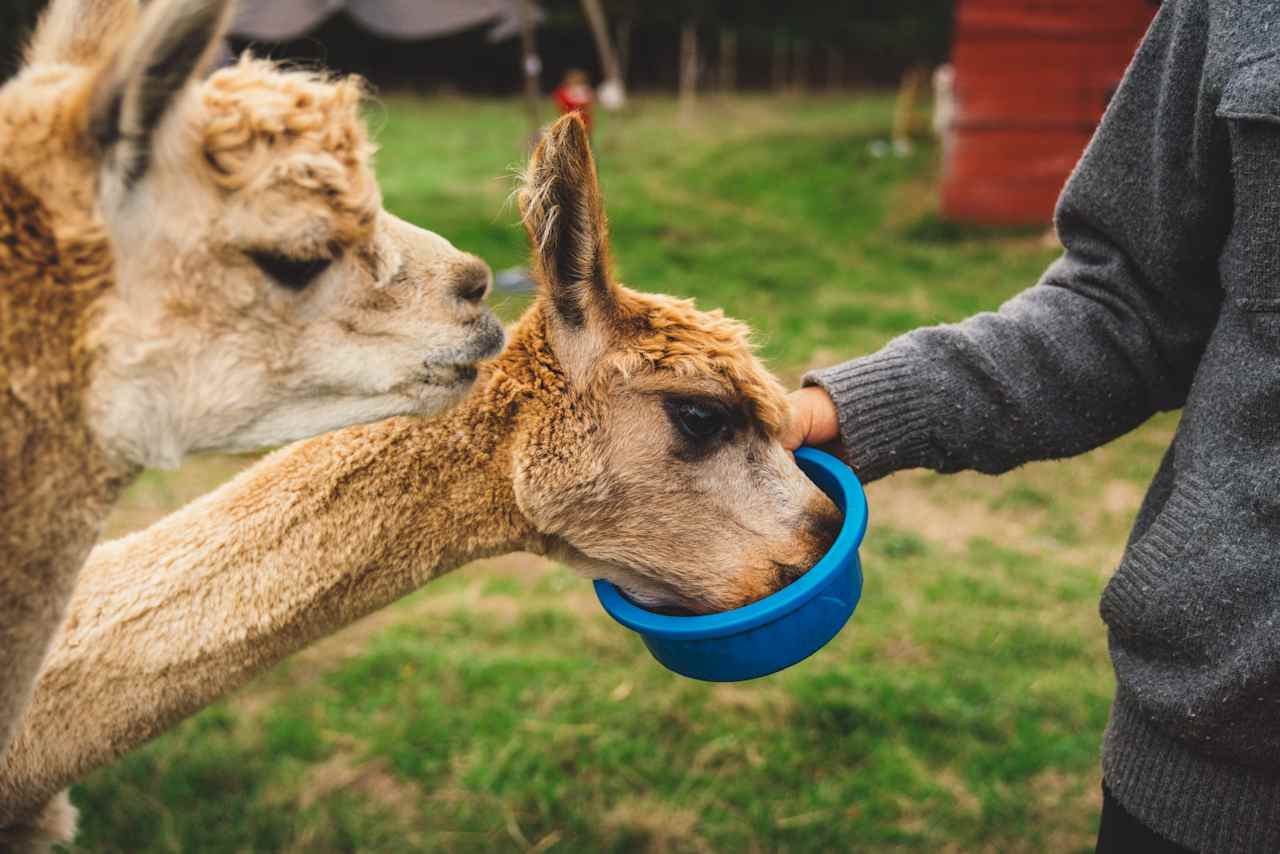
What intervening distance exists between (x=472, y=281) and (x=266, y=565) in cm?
63

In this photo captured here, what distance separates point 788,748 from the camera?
3588 mm

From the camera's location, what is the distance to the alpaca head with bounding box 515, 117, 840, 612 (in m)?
2.12

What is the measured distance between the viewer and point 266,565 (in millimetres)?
1945

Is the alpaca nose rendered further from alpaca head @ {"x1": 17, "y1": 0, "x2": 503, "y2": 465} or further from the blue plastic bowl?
the blue plastic bowl

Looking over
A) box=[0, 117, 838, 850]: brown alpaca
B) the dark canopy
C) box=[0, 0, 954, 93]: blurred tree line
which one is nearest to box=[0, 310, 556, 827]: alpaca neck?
box=[0, 117, 838, 850]: brown alpaca

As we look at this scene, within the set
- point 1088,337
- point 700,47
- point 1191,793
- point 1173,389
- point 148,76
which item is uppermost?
point 148,76

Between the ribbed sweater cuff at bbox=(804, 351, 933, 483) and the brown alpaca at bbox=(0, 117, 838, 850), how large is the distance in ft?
0.41

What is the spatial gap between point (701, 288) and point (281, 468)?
720 centimetres

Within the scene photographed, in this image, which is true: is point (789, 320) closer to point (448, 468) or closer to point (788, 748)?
point (788, 748)

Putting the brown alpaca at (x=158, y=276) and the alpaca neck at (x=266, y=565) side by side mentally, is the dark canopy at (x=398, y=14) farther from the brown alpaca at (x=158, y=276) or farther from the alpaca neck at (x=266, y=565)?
the brown alpaca at (x=158, y=276)

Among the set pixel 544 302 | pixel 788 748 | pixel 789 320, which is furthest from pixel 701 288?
pixel 544 302

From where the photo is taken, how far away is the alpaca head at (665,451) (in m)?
2.12

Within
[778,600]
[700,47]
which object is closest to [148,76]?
[778,600]

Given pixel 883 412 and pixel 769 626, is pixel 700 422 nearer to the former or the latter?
pixel 883 412
